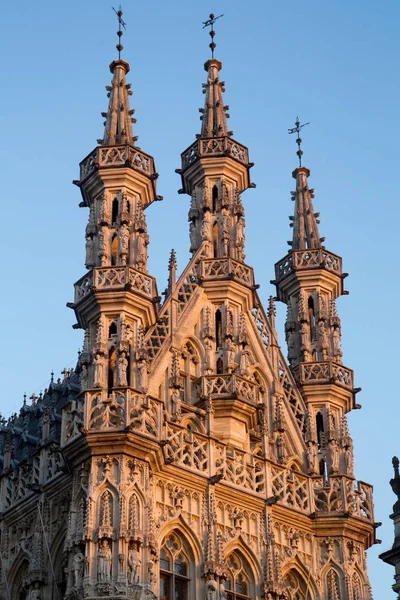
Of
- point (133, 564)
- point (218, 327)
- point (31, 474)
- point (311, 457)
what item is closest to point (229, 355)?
point (218, 327)

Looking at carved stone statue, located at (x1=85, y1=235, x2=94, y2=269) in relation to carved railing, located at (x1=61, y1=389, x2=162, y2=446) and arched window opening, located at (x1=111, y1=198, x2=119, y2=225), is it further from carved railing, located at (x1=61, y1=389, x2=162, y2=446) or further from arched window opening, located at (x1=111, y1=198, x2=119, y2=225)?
carved railing, located at (x1=61, y1=389, x2=162, y2=446)

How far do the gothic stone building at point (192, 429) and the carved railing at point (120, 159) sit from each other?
5 cm

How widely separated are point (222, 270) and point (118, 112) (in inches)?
182

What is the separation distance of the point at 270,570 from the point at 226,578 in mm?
1285

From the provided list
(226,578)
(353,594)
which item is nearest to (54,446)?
(226,578)

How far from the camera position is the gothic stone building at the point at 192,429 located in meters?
29.8

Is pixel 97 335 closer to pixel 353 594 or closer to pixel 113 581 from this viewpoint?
pixel 113 581

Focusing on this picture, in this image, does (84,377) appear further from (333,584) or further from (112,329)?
(333,584)

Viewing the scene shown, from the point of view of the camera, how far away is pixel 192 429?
32.6m

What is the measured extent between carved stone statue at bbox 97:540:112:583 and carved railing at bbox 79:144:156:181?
9599mm

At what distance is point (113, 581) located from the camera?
28203 millimetres

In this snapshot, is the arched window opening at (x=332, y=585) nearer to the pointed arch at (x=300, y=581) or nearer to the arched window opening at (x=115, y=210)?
the pointed arch at (x=300, y=581)

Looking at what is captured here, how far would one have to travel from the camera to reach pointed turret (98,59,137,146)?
3500 centimetres

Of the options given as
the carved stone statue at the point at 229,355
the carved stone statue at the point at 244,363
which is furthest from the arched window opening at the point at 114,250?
the carved stone statue at the point at 244,363
